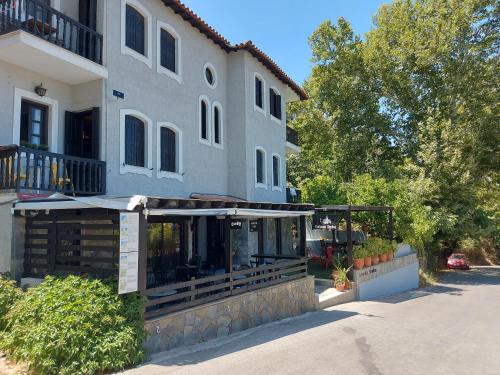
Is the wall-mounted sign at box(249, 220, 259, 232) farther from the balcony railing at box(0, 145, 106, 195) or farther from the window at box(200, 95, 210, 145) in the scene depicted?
the balcony railing at box(0, 145, 106, 195)

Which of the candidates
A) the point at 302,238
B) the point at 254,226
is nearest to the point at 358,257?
the point at 302,238

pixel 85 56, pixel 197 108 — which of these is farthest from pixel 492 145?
pixel 85 56

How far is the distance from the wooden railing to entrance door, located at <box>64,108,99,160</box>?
4358 millimetres

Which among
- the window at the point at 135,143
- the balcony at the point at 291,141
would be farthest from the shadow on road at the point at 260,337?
the balcony at the point at 291,141

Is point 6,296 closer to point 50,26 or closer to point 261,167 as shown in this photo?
point 50,26

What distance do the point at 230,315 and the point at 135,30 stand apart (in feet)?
28.3

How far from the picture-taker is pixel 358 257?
16.7 meters

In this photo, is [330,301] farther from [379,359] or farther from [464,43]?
[464,43]

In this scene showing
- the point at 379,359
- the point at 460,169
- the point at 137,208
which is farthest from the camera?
the point at 460,169

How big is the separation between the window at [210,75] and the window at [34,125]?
663 cm

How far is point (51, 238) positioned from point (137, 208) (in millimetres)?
2546

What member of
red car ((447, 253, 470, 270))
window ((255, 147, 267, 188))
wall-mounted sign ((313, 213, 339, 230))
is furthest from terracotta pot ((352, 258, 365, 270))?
red car ((447, 253, 470, 270))

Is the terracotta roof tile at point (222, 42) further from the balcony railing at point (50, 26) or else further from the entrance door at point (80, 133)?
the entrance door at point (80, 133)

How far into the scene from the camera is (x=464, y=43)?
26219mm
